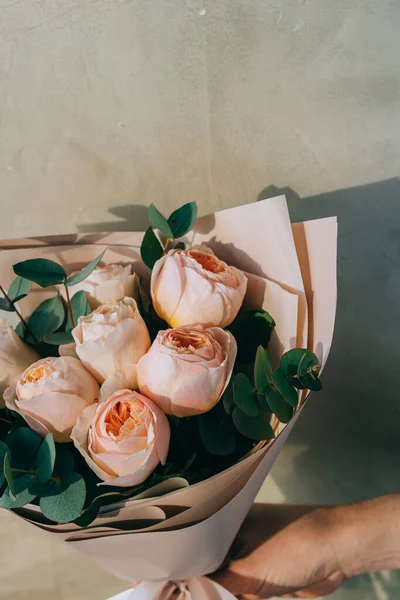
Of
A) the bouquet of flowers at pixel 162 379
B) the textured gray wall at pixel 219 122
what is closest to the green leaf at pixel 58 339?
the bouquet of flowers at pixel 162 379

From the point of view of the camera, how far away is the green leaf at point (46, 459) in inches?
16.7

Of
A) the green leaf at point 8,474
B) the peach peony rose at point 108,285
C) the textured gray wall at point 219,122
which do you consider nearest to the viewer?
the green leaf at point 8,474

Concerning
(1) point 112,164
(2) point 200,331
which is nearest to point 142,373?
(2) point 200,331

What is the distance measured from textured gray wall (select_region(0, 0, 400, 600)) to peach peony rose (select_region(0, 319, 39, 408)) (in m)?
0.23

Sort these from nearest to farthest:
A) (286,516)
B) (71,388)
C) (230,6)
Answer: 1. (71,388)
2. (230,6)
3. (286,516)

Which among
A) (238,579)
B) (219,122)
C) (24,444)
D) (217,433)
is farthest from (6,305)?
(238,579)

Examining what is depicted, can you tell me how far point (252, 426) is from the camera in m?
0.46

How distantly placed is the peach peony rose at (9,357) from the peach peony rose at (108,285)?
0.08m

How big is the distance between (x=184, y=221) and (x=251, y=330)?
0.42 feet

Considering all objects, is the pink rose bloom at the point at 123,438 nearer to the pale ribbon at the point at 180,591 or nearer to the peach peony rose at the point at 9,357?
the peach peony rose at the point at 9,357

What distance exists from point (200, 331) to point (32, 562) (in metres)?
0.56

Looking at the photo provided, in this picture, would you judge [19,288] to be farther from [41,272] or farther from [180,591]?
[180,591]

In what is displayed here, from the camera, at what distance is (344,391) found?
0.73m

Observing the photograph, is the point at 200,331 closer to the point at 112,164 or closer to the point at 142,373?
the point at 142,373
